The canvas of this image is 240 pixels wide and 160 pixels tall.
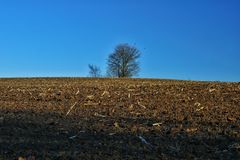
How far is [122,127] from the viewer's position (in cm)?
1127

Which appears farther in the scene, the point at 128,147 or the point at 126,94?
the point at 126,94

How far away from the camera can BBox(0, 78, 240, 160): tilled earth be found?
916cm

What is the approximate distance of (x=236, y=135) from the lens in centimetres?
1045

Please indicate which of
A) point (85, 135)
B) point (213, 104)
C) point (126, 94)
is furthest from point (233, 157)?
point (126, 94)

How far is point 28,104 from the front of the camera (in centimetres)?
1580

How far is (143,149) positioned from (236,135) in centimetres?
219

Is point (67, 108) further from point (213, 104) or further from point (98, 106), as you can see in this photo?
point (213, 104)

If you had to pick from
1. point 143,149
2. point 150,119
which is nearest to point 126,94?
point 150,119

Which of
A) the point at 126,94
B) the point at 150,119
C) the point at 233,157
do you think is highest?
the point at 126,94

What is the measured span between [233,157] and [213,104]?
20.7 ft

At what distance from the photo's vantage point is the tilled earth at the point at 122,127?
9.16 m

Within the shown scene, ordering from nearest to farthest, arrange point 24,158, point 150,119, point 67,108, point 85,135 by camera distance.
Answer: point 24,158
point 85,135
point 150,119
point 67,108

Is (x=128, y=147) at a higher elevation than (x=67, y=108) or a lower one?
lower

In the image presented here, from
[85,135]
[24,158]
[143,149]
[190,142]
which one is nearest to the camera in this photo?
[24,158]
